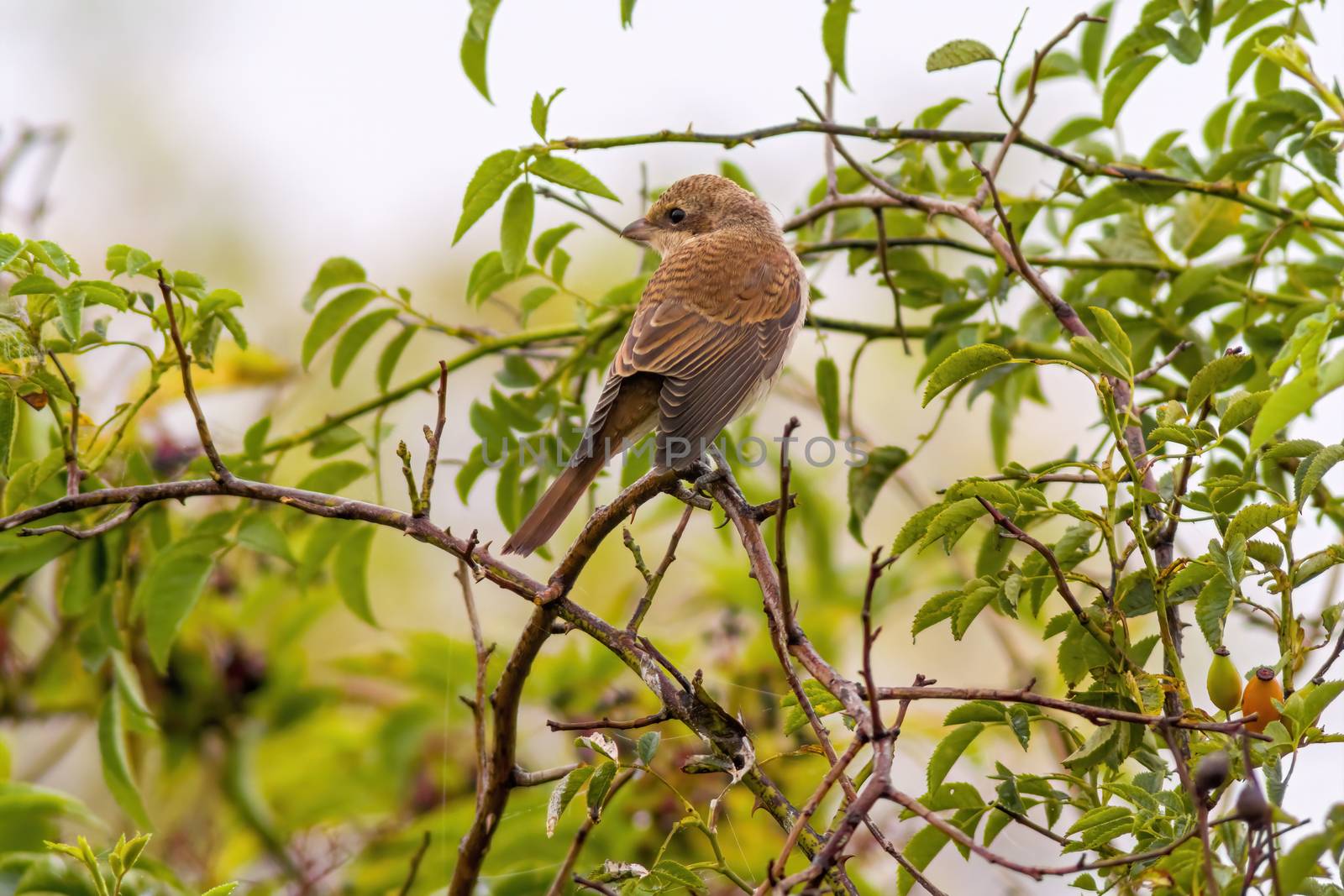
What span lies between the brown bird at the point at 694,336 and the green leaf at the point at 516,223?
53 cm

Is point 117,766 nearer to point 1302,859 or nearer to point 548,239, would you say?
point 548,239

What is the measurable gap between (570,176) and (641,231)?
186cm

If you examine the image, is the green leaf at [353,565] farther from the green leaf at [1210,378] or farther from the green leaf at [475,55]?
the green leaf at [1210,378]

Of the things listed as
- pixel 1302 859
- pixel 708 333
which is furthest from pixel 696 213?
pixel 1302 859

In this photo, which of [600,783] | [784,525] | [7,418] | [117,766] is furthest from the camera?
[117,766]

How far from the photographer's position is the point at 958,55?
2498 millimetres

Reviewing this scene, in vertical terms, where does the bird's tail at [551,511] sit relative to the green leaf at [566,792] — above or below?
above

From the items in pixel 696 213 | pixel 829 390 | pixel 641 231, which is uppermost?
pixel 696 213

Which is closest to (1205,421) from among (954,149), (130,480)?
(954,149)

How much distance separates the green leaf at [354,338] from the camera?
→ 3.05 meters

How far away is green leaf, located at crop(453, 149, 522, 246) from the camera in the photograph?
8.09 ft

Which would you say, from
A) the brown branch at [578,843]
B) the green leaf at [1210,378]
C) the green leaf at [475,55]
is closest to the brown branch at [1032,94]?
the green leaf at [1210,378]

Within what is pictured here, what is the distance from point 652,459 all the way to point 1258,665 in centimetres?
163

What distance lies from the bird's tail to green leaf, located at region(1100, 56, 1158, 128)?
55.3 inches
